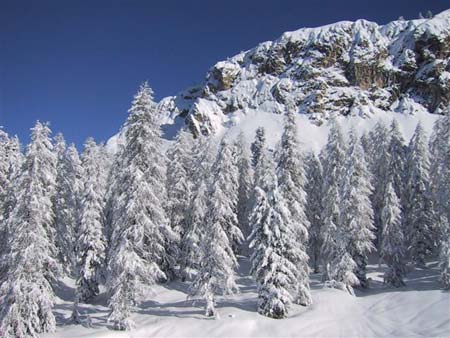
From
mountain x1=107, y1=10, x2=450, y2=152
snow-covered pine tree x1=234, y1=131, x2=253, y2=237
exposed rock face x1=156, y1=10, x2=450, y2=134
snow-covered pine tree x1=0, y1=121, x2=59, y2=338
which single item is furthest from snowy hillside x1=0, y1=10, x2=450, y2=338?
exposed rock face x1=156, y1=10, x2=450, y2=134

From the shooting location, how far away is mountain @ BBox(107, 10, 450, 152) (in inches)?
5610

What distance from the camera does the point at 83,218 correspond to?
30.0 meters

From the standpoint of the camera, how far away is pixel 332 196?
34.5 m

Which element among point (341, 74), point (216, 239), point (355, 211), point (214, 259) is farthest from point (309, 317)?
point (341, 74)

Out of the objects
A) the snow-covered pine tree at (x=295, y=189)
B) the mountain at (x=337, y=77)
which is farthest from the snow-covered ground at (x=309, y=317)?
the mountain at (x=337, y=77)

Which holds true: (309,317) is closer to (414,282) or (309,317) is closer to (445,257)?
(445,257)

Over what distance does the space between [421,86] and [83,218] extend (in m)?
147

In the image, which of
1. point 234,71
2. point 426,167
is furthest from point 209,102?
point 426,167

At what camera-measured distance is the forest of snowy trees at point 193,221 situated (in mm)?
22625

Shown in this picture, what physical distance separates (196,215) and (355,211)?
44.1 ft

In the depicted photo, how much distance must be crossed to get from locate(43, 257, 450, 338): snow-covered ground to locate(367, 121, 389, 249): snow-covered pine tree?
508 inches

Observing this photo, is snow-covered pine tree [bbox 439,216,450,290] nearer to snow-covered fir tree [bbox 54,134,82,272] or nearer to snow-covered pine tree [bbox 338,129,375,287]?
snow-covered pine tree [bbox 338,129,375,287]

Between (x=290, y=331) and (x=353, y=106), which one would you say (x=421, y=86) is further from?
(x=290, y=331)

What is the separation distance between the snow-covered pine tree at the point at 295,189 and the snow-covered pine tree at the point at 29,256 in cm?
1585
